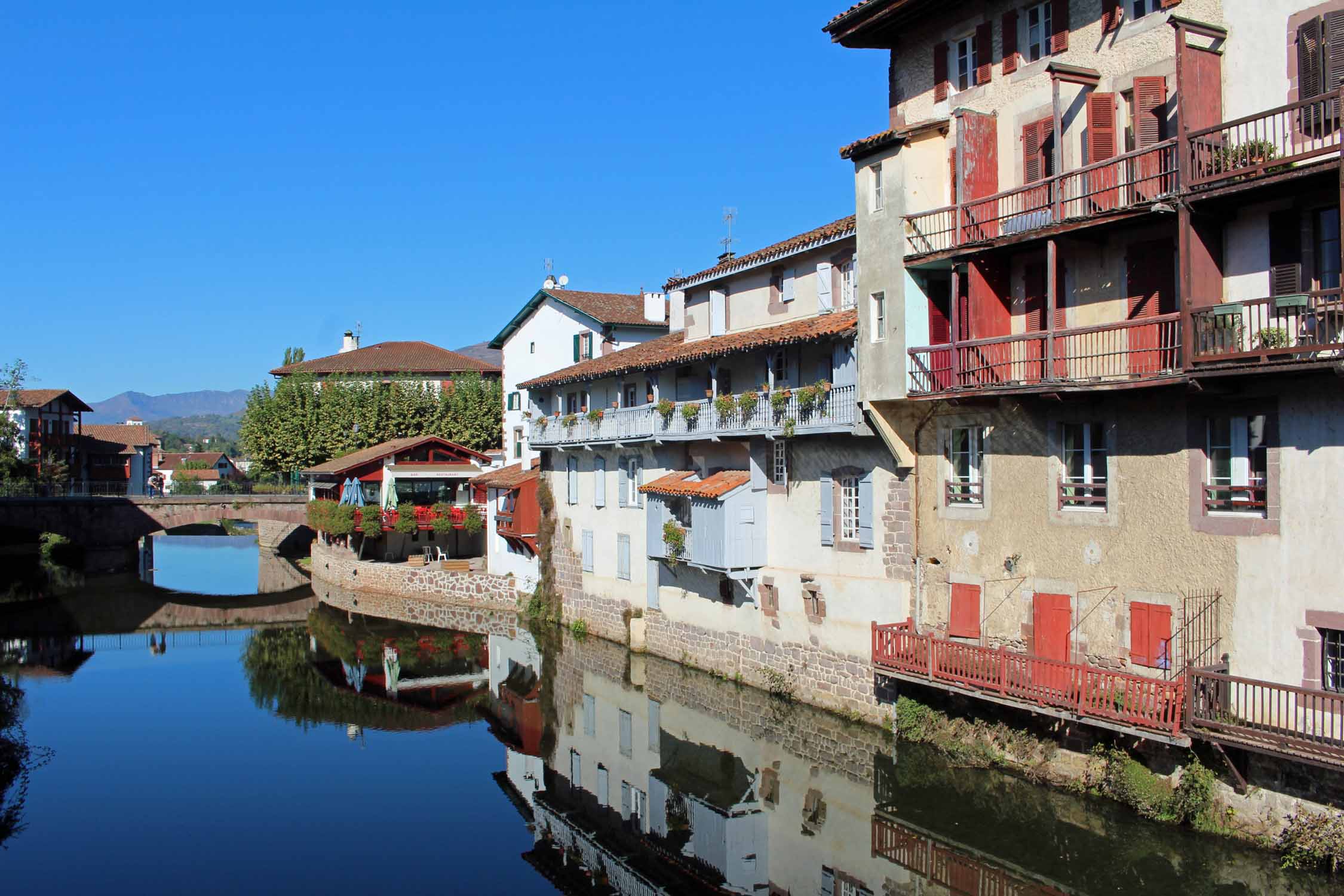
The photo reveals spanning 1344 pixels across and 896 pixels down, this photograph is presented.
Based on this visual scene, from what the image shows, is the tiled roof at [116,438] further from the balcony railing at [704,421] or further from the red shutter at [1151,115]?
the red shutter at [1151,115]

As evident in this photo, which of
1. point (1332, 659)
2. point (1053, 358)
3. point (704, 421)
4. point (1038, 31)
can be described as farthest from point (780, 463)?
point (1332, 659)

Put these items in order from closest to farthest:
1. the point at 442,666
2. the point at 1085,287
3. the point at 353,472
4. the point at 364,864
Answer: the point at 364,864 → the point at 1085,287 → the point at 442,666 → the point at 353,472

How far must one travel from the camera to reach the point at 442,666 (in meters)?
35.1

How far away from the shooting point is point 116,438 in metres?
102

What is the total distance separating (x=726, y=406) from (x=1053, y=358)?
36.8 feet

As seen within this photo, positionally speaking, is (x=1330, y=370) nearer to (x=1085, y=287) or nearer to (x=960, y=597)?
(x=1085, y=287)

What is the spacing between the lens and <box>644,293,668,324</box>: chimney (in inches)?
1829

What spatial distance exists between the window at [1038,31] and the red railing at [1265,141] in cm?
497

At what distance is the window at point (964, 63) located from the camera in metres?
22.3

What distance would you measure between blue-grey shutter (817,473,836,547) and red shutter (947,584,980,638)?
13.2ft

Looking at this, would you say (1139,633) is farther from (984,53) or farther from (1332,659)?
(984,53)

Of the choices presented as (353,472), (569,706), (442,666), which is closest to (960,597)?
(569,706)

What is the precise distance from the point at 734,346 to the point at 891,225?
6729mm

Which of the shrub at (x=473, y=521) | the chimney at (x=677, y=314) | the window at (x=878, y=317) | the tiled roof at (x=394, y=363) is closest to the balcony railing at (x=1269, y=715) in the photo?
the window at (x=878, y=317)
